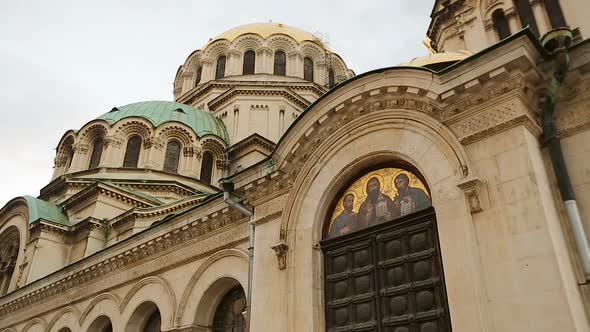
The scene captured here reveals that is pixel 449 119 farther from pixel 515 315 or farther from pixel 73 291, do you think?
pixel 73 291

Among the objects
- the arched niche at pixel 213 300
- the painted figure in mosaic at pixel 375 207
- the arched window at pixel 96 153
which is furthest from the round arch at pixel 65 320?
the arched window at pixel 96 153

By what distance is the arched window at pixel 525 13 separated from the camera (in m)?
13.2

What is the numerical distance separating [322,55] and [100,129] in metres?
15.9

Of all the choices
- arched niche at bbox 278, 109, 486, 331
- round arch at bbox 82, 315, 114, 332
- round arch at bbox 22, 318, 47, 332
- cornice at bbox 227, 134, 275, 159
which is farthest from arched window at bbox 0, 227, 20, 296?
arched niche at bbox 278, 109, 486, 331

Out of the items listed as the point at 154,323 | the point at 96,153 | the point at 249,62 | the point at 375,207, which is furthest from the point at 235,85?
the point at 375,207

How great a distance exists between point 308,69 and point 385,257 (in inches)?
1078

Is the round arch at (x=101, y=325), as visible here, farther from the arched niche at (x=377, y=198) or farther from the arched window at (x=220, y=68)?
the arched window at (x=220, y=68)

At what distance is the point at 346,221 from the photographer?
31.1ft

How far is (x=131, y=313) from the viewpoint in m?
14.0

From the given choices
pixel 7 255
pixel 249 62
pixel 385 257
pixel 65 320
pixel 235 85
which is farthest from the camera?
pixel 249 62

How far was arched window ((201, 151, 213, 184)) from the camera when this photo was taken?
92.1ft

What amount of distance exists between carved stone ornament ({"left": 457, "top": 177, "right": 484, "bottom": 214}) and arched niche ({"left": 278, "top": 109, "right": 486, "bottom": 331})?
10 cm

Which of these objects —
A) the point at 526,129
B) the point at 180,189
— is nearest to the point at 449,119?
the point at 526,129

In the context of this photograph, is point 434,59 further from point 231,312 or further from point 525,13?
point 231,312
